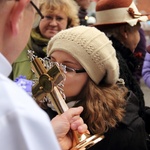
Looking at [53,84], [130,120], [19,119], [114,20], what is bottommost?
[130,120]

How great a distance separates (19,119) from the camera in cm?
65

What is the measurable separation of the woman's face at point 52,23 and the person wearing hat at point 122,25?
285mm

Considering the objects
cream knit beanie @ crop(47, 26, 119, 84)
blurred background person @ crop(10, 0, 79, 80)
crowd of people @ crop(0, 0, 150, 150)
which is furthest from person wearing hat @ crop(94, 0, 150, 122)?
cream knit beanie @ crop(47, 26, 119, 84)

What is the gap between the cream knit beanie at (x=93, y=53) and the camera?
178 centimetres

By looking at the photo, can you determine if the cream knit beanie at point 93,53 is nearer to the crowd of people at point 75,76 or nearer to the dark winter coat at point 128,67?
the crowd of people at point 75,76

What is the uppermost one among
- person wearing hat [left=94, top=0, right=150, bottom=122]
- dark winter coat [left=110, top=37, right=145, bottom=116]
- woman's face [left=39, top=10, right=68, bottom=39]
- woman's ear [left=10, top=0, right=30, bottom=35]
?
woman's ear [left=10, top=0, right=30, bottom=35]

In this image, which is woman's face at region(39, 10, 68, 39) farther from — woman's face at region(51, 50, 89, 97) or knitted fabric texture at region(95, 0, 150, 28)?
woman's face at region(51, 50, 89, 97)

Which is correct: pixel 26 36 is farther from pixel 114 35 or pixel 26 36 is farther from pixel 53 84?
pixel 114 35

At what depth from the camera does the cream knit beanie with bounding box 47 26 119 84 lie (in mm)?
1779

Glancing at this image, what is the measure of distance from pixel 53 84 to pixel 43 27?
5.78 ft

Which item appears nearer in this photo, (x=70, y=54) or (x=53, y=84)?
(x=53, y=84)

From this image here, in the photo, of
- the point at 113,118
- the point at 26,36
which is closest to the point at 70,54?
the point at 113,118

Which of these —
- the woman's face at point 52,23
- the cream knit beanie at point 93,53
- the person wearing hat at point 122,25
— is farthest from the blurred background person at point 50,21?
the cream knit beanie at point 93,53

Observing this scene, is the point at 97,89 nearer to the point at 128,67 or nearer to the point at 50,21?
the point at 128,67
